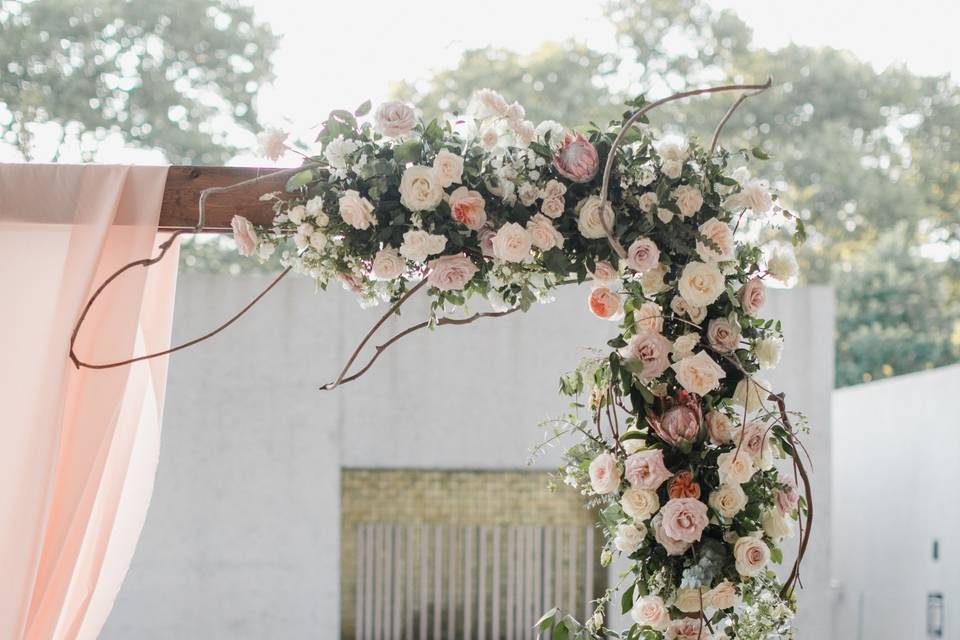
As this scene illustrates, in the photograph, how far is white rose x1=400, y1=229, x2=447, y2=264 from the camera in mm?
2086

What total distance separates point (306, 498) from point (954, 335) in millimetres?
10320

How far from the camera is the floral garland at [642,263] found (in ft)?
6.81

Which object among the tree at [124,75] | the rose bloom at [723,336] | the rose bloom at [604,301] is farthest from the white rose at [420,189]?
the tree at [124,75]

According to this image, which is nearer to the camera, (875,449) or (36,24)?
(875,449)

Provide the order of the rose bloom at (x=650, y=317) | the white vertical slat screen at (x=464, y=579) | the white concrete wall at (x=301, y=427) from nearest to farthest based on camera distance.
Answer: the rose bloom at (x=650, y=317) → the white concrete wall at (x=301, y=427) → the white vertical slat screen at (x=464, y=579)

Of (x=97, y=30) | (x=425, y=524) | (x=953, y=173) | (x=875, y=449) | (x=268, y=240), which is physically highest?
(x=97, y=30)

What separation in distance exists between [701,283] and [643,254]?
12 cm

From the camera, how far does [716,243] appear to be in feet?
6.75

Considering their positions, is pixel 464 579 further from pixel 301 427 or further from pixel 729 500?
pixel 729 500

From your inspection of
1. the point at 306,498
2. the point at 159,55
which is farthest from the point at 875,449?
the point at 159,55

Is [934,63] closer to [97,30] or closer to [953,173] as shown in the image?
[953,173]

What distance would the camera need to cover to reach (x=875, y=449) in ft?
25.3

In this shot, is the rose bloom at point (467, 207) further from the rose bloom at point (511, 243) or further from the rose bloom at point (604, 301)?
the rose bloom at point (604, 301)

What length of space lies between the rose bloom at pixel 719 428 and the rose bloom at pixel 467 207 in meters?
0.59
